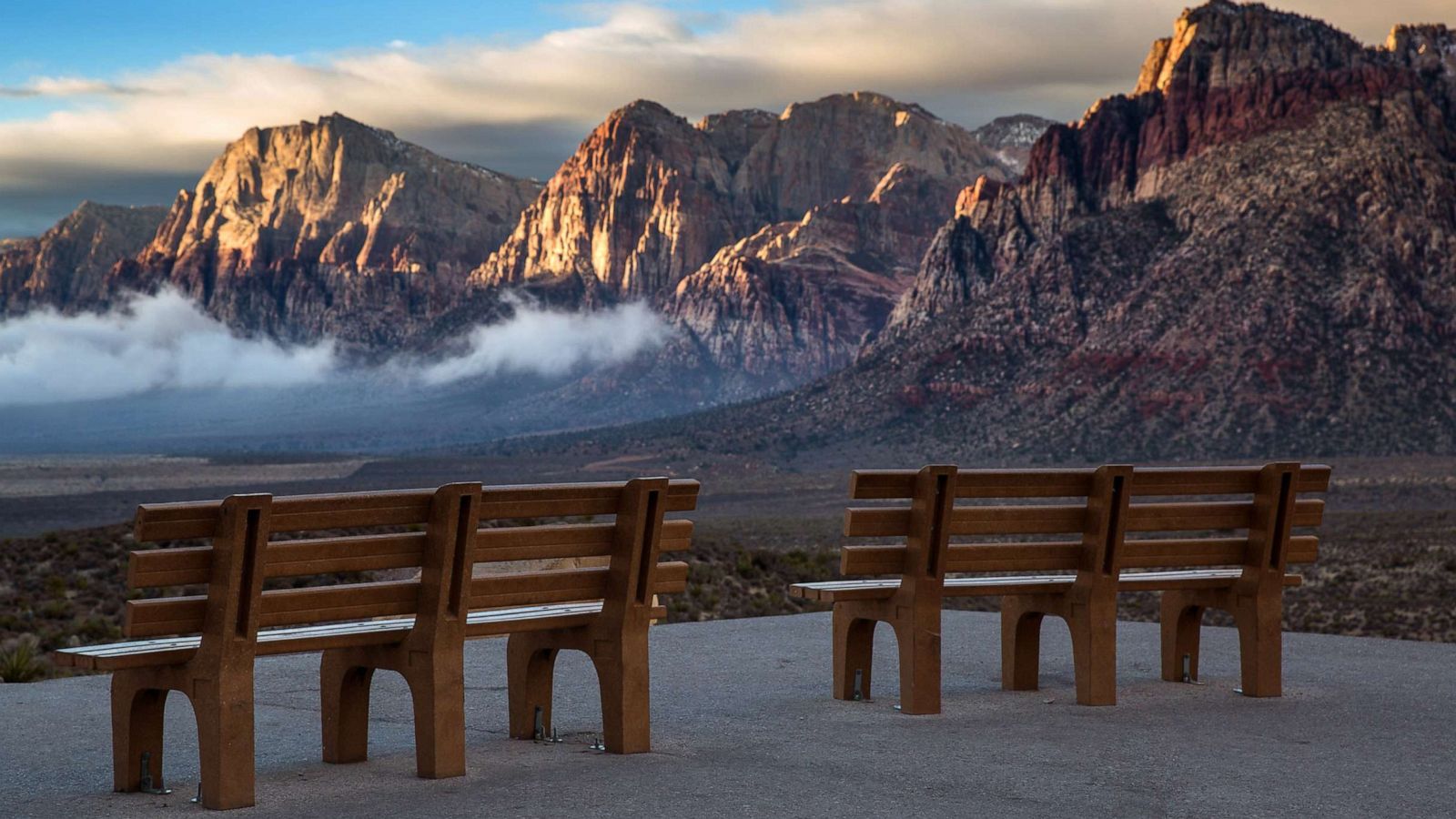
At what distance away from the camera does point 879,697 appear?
1060cm

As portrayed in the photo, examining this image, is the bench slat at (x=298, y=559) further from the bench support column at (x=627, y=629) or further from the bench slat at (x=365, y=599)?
the bench support column at (x=627, y=629)

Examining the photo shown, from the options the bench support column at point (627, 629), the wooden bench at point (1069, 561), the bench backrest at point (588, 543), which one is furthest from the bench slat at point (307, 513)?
the wooden bench at point (1069, 561)

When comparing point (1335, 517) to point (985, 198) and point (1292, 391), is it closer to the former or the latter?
point (1292, 391)

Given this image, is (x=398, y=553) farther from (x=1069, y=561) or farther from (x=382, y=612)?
(x=1069, y=561)

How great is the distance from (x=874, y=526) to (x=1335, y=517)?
54803mm

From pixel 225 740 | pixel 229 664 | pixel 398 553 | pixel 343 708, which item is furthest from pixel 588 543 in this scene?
pixel 225 740

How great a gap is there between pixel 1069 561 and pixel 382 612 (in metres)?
4.00

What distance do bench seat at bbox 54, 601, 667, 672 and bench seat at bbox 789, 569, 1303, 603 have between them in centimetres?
126

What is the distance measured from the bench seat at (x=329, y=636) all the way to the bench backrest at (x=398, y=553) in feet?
0.25

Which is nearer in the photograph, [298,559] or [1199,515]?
[298,559]

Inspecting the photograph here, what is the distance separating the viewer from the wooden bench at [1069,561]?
962 cm

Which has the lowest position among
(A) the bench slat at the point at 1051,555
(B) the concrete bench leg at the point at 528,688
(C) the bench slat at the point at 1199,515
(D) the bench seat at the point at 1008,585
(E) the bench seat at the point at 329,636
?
(B) the concrete bench leg at the point at 528,688

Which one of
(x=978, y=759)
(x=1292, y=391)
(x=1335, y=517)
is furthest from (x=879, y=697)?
(x=1292, y=391)

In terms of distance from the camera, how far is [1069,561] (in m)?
10.1
